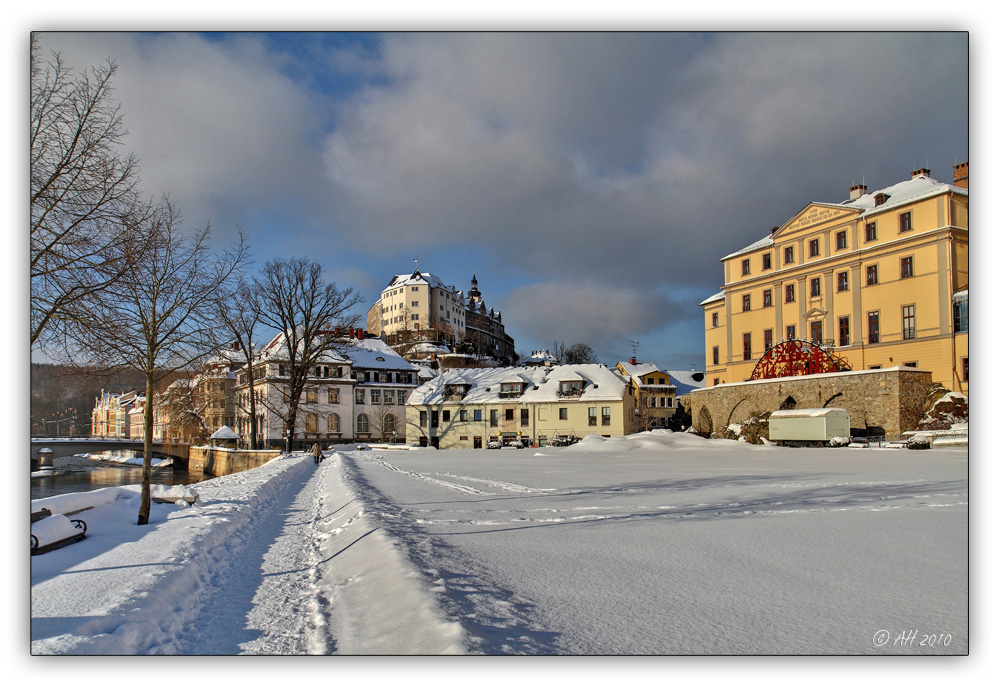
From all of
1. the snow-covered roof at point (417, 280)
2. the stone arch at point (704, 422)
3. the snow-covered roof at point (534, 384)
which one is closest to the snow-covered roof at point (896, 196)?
the stone arch at point (704, 422)

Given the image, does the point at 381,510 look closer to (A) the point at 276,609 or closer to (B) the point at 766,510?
(A) the point at 276,609

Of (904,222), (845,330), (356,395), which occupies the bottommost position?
(356,395)

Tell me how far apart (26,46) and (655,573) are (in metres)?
7.08

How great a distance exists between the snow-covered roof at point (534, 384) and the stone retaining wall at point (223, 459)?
19.3 meters

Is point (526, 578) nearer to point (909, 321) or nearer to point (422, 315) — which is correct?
point (909, 321)

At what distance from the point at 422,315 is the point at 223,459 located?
8083 centimetres

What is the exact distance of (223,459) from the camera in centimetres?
3794

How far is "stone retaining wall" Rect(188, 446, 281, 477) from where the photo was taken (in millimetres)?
33188

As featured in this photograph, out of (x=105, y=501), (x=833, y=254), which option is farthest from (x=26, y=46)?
(x=833, y=254)

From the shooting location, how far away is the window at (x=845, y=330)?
33781 millimetres

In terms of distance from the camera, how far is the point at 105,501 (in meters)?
10.6

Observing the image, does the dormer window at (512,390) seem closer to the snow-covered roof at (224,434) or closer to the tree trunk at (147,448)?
the snow-covered roof at (224,434)

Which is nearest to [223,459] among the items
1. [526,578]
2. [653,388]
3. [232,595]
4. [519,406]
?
[519,406]
